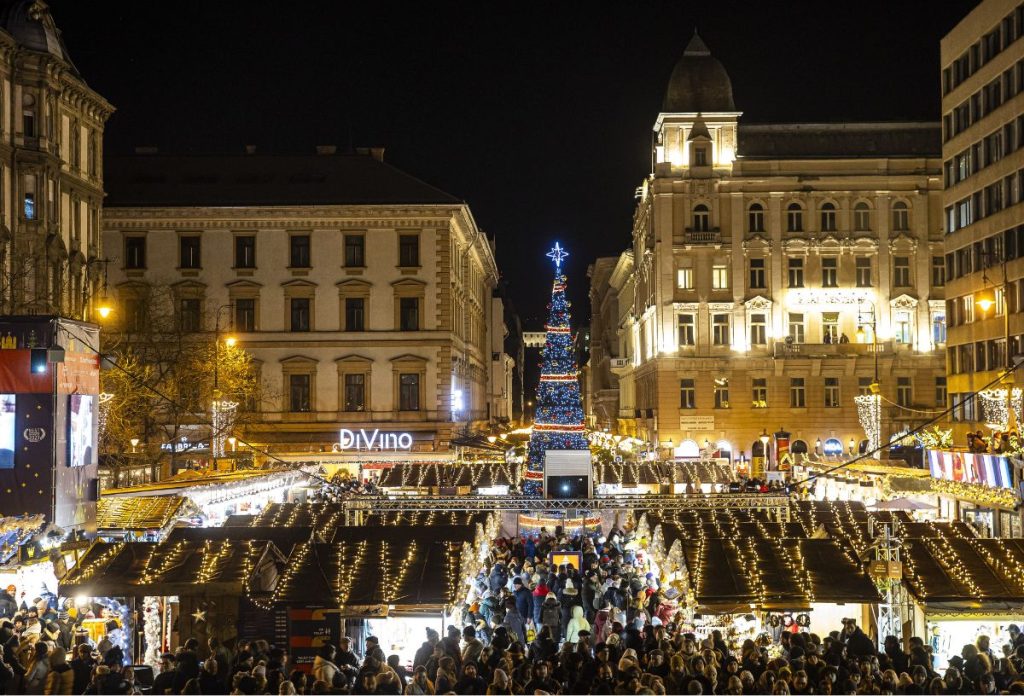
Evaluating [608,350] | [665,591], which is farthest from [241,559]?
[608,350]

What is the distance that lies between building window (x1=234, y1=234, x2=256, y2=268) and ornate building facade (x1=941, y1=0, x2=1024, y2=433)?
101ft

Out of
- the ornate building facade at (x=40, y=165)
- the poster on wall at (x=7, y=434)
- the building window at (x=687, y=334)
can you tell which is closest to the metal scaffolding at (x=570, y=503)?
the poster on wall at (x=7, y=434)

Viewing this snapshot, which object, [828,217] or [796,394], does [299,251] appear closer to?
[796,394]

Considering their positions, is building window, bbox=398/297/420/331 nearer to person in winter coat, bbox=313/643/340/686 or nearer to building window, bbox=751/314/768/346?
building window, bbox=751/314/768/346

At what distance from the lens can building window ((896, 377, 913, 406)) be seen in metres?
64.2

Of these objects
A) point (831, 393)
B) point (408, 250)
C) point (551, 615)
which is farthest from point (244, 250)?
point (551, 615)

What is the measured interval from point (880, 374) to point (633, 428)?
18980 millimetres

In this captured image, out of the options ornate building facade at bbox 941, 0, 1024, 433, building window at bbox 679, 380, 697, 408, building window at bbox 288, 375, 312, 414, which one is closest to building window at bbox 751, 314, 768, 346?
building window at bbox 679, 380, 697, 408

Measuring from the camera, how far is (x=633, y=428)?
260ft

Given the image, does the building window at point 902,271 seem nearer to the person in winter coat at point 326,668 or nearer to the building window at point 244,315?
the building window at point 244,315

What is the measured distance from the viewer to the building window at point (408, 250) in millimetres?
58656

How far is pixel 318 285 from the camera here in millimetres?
59094

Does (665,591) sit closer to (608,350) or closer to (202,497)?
(202,497)

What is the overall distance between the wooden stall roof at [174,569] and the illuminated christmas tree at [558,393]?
754 inches
